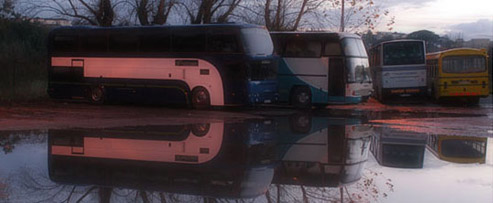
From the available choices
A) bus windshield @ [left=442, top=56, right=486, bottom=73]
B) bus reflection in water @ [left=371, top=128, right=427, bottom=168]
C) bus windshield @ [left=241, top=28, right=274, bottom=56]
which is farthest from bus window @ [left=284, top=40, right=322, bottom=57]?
bus windshield @ [left=442, top=56, right=486, bottom=73]

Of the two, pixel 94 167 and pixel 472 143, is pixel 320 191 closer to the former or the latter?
pixel 94 167

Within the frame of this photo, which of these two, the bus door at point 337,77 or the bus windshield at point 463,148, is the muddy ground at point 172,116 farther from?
the bus windshield at point 463,148

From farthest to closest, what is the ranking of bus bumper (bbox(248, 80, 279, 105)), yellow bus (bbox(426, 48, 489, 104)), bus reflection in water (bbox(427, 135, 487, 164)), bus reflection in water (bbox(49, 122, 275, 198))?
yellow bus (bbox(426, 48, 489, 104)) → bus bumper (bbox(248, 80, 279, 105)) → bus reflection in water (bbox(427, 135, 487, 164)) → bus reflection in water (bbox(49, 122, 275, 198))

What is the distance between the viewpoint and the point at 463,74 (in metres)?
30.7

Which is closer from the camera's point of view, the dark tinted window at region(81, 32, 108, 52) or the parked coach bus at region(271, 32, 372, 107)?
the parked coach bus at region(271, 32, 372, 107)

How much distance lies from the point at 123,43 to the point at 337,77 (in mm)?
8770

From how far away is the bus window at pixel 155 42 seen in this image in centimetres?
2444

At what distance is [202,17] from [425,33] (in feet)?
105

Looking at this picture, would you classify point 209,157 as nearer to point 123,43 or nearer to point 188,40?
point 188,40

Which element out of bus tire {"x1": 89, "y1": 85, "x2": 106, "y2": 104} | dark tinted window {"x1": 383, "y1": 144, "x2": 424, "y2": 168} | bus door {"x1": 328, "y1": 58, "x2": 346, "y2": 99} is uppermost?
bus door {"x1": 328, "y1": 58, "x2": 346, "y2": 99}

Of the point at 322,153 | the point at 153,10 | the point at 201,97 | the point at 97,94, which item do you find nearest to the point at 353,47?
the point at 201,97

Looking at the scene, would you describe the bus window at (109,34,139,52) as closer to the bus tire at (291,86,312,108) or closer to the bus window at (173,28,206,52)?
the bus window at (173,28,206,52)

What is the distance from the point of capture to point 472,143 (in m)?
15.5

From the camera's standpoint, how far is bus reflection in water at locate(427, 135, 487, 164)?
13.1 meters
